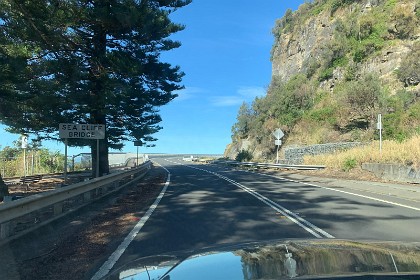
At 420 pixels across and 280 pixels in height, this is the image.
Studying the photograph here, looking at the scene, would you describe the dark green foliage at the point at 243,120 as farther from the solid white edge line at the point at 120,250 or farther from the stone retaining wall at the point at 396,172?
the solid white edge line at the point at 120,250

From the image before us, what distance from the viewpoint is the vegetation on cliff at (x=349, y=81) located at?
121 feet

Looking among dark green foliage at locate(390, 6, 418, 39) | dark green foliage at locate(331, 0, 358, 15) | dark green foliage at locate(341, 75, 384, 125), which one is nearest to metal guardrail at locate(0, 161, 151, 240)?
dark green foliage at locate(341, 75, 384, 125)

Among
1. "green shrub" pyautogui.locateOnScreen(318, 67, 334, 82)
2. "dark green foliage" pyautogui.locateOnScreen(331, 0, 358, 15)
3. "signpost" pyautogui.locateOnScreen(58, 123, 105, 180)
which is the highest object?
"dark green foliage" pyautogui.locateOnScreen(331, 0, 358, 15)

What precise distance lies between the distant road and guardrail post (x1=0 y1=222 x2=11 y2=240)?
2.09m

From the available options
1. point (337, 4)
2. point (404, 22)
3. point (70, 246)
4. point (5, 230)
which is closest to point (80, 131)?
point (70, 246)

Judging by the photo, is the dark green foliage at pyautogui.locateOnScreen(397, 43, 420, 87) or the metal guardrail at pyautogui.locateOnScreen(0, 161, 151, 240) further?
the dark green foliage at pyautogui.locateOnScreen(397, 43, 420, 87)

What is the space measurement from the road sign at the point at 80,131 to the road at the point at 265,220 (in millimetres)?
3381

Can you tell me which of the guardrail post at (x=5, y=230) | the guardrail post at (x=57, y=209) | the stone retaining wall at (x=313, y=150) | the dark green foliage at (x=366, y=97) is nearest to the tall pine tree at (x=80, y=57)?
the guardrail post at (x=57, y=209)

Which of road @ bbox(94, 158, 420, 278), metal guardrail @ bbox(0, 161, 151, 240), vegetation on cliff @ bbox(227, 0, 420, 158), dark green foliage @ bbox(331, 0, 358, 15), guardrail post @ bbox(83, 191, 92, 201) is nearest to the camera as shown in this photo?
metal guardrail @ bbox(0, 161, 151, 240)

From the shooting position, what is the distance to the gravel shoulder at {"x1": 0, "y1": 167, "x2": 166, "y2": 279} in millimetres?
6754

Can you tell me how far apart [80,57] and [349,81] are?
1202 inches

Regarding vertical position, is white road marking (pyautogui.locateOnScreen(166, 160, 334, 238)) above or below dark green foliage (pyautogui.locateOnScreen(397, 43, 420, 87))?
below

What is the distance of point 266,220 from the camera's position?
444 inches

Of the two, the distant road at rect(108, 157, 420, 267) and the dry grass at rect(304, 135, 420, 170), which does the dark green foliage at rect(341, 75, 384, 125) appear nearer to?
the dry grass at rect(304, 135, 420, 170)
